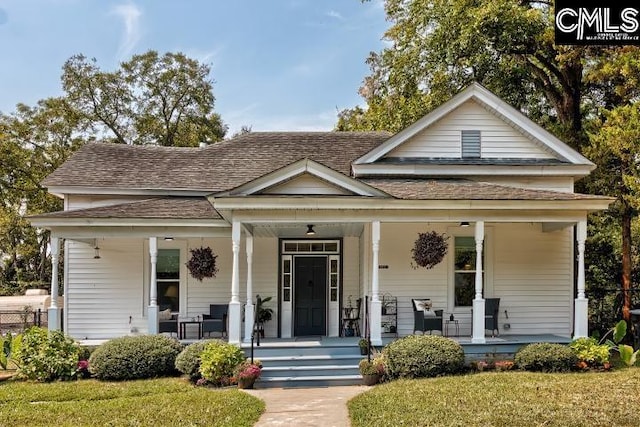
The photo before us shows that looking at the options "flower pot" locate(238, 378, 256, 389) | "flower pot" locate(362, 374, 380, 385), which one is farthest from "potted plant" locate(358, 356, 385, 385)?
"flower pot" locate(238, 378, 256, 389)

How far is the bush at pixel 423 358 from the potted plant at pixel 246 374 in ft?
8.79

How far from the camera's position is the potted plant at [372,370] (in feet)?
36.7

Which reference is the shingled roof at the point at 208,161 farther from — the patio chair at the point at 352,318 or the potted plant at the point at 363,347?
the potted plant at the point at 363,347

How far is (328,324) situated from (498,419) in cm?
740

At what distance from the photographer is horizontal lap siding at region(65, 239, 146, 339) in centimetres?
1479

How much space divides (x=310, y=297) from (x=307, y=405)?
5531 millimetres

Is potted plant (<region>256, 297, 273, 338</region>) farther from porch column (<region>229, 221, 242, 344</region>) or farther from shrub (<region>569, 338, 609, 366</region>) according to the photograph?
shrub (<region>569, 338, 609, 366</region>)

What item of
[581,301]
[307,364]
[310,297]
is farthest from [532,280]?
[307,364]

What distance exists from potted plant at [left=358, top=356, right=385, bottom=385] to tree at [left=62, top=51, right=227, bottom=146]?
25.0 m

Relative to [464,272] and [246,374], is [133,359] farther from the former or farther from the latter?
[464,272]

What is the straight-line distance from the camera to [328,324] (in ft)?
49.5

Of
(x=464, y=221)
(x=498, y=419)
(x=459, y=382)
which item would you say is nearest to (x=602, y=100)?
(x=464, y=221)

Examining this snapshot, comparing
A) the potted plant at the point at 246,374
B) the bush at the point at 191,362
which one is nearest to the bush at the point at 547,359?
the potted plant at the point at 246,374

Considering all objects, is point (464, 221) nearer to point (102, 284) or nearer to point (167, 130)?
point (102, 284)
